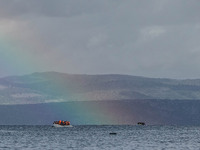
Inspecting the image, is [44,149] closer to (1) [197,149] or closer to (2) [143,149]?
(2) [143,149]

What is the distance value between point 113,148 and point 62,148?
14.3 metres

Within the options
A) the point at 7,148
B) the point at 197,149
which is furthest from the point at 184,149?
the point at 7,148

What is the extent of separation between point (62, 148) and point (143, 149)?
2296 centimetres

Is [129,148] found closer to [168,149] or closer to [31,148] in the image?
[168,149]

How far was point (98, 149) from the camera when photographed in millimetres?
162500

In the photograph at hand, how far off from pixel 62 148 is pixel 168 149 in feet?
97.4

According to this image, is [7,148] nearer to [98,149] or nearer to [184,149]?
[98,149]

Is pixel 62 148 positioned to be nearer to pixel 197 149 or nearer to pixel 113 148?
pixel 113 148

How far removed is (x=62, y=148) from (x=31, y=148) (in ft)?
28.6

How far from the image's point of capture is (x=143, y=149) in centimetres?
16150

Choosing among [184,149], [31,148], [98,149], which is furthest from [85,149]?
[184,149]

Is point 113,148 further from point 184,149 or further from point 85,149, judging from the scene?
point 184,149

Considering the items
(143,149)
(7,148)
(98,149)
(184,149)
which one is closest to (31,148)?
(7,148)

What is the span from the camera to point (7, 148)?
16588 centimetres
